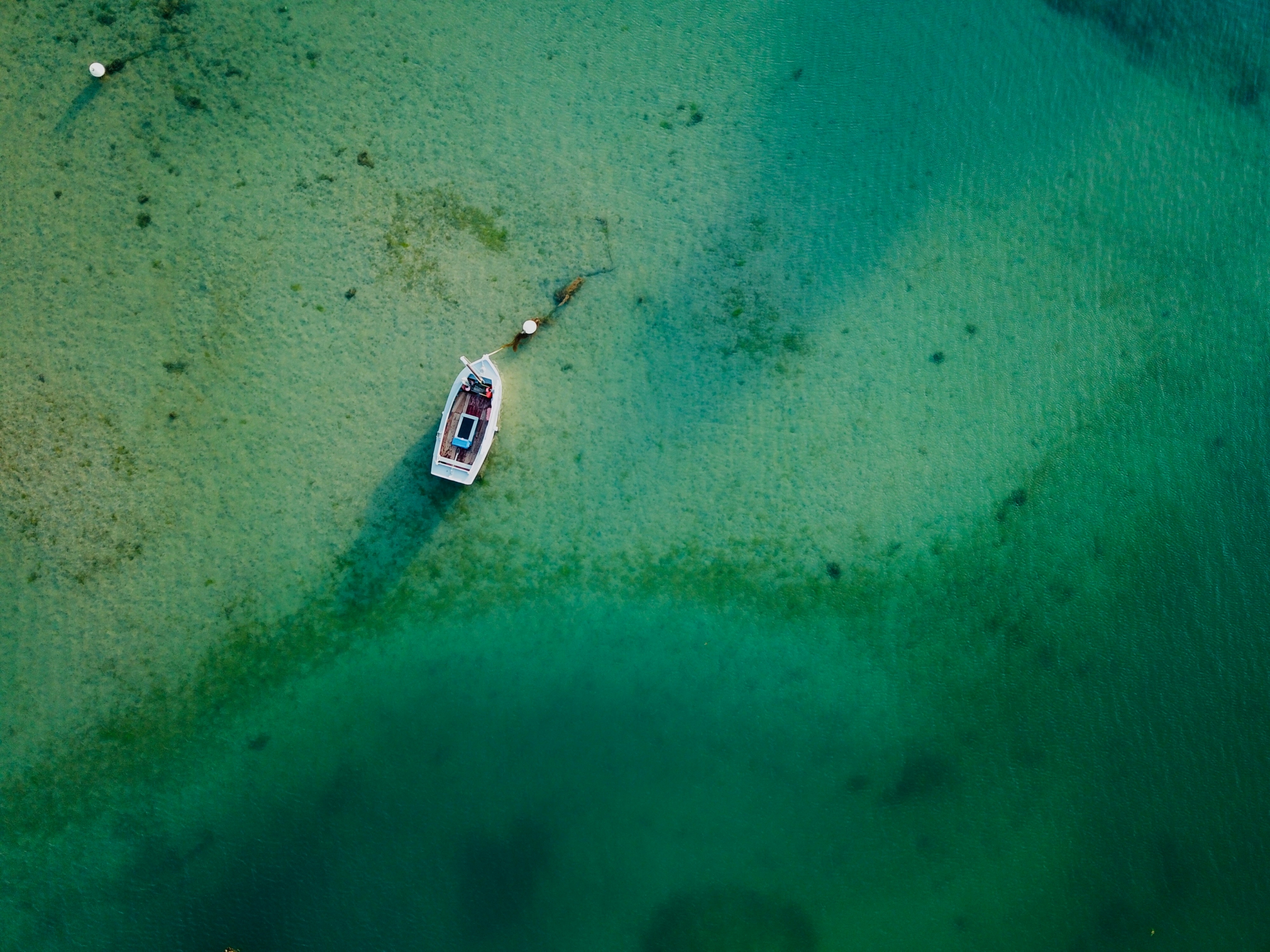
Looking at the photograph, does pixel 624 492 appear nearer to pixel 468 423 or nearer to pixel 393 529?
pixel 468 423

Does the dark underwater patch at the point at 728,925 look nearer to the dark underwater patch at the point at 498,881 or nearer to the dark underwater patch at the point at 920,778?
the dark underwater patch at the point at 498,881

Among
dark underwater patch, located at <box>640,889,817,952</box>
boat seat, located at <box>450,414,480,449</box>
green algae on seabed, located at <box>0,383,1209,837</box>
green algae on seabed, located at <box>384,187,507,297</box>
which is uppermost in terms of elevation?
green algae on seabed, located at <box>384,187,507,297</box>

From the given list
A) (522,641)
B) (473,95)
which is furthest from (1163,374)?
(473,95)

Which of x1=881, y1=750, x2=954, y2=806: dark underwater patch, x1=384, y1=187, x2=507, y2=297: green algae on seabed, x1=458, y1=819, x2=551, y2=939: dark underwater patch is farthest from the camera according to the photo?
x1=881, y1=750, x2=954, y2=806: dark underwater patch

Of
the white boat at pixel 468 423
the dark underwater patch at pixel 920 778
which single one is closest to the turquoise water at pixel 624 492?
the dark underwater patch at pixel 920 778

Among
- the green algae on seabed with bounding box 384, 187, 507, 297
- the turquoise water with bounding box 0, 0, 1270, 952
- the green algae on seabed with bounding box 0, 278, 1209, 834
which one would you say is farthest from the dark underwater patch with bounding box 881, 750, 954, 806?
the green algae on seabed with bounding box 384, 187, 507, 297

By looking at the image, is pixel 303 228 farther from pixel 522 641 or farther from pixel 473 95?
pixel 522 641

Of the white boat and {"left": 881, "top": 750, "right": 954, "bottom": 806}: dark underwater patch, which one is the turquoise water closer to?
Result: {"left": 881, "top": 750, "right": 954, "bottom": 806}: dark underwater patch
